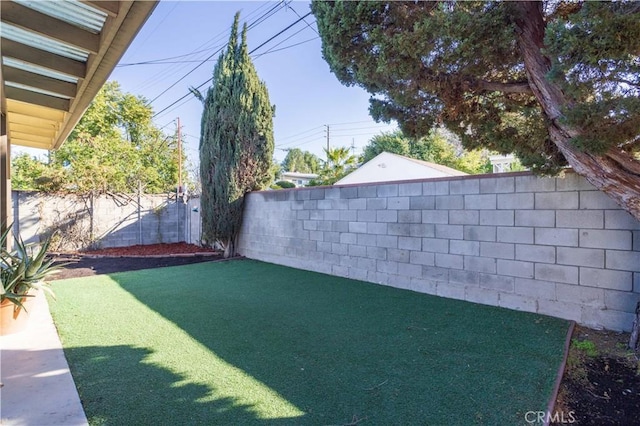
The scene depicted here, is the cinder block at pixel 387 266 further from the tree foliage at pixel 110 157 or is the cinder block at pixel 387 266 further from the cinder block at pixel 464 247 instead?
the tree foliage at pixel 110 157

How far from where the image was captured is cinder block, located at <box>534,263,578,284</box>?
369 cm

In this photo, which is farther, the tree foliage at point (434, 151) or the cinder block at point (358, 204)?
the tree foliage at point (434, 151)

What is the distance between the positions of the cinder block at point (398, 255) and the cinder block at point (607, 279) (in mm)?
2254

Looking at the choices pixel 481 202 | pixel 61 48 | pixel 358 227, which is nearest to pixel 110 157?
pixel 61 48

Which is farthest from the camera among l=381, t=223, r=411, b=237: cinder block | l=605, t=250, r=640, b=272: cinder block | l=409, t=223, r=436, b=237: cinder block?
l=381, t=223, r=411, b=237: cinder block

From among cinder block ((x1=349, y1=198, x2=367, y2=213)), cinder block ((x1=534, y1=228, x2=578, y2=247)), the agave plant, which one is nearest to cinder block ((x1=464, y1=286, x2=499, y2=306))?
cinder block ((x1=534, y1=228, x2=578, y2=247))

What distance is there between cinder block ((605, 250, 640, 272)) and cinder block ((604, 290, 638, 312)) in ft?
0.82

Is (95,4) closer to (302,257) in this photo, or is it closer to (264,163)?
(302,257)

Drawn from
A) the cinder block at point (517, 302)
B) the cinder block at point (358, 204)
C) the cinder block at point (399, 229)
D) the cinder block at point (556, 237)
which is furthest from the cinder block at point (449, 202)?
the cinder block at point (358, 204)

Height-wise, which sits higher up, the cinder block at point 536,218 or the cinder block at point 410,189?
the cinder block at point 410,189

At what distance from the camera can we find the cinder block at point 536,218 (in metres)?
3.85

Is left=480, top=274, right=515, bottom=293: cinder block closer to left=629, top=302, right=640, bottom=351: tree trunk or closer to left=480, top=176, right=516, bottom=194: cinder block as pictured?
left=480, top=176, right=516, bottom=194: cinder block

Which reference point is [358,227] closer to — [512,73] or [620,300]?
[512,73]

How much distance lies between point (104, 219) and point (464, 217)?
10.3 meters
